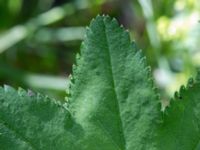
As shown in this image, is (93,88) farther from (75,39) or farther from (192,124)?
(75,39)


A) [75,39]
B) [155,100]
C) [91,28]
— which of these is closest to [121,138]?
[155,100]

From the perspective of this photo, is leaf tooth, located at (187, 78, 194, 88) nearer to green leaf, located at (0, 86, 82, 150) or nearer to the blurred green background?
green leaf, located at (0, 86, 82, 150)

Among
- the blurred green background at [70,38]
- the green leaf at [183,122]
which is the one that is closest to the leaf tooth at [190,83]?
the green leaf at [183,122]

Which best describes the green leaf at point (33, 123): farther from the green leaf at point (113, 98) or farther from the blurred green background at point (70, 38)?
the blurred green background at point (70, 38)

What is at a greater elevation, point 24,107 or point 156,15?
point 156,15

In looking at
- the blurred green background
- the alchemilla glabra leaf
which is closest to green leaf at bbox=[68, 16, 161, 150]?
the alchemilla glabra leaf
